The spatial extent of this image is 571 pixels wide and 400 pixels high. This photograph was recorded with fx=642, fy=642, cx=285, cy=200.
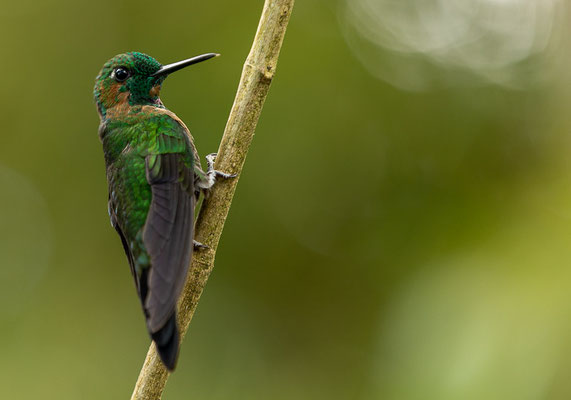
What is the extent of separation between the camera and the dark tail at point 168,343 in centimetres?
247

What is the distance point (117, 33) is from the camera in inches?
294

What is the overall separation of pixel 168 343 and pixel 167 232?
69 centimetres

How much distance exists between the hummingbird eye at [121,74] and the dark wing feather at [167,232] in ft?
2.21

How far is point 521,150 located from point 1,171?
596 cm

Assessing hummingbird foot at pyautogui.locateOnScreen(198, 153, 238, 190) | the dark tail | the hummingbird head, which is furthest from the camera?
the hummingbird head

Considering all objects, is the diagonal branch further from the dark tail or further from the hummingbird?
the dark tail

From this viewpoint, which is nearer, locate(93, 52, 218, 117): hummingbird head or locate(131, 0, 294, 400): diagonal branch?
locate(131, 0, 294, 400): diagonal branch

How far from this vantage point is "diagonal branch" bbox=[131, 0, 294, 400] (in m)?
2.87

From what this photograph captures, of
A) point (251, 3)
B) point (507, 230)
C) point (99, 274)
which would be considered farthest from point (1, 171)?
point (507, 230)

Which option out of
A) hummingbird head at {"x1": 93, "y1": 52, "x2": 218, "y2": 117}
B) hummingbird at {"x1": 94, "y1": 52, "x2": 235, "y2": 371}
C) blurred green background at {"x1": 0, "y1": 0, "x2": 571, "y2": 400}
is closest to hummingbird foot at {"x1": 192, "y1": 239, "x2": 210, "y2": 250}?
hummingbird at {"x1": 94, "y1": 52, "x2": 235, "y2": 371}

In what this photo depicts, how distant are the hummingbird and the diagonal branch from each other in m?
0.08

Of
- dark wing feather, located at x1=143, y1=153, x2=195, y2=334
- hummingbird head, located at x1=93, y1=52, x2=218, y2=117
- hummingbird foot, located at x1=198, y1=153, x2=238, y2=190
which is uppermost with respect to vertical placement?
hummingbird head, located at x1=93, y1=52, x2=218, y2=117

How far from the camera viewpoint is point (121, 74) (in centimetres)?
384

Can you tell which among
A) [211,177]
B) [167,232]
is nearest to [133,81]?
[211,177]
